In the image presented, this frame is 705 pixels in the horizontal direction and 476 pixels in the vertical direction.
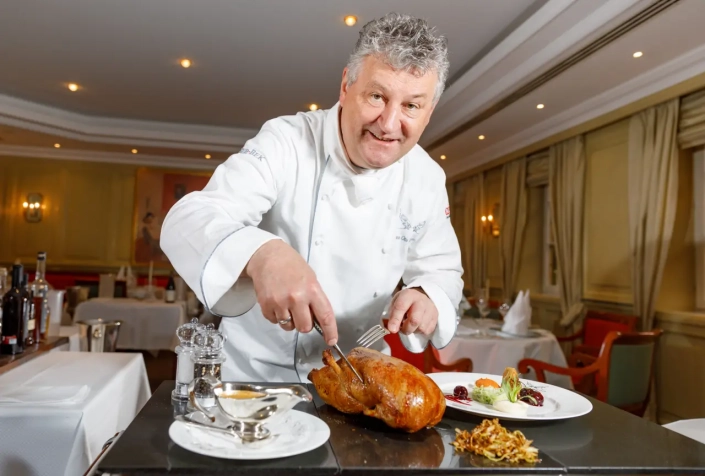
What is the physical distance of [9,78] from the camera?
6438mm

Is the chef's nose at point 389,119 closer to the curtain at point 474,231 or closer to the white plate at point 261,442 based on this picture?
the white plate at point 261,442

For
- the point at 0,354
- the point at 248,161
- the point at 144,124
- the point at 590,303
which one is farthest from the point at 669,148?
the point at 144,124

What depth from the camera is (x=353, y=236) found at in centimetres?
145

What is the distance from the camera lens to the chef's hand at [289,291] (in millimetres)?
845

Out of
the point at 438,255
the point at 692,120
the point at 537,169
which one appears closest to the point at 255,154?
the point at 438,255

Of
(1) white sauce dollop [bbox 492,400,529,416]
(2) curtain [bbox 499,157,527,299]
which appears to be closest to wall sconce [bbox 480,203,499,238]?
(2) curtain [bbox 499,157,527,299]

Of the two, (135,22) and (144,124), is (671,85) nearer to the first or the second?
(135,22)

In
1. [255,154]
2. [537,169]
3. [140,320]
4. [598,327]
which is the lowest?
[140,320]

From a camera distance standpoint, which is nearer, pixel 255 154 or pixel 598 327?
pixel 255 154

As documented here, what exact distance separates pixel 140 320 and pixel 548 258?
4.79 metres

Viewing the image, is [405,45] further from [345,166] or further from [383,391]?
[383,391]

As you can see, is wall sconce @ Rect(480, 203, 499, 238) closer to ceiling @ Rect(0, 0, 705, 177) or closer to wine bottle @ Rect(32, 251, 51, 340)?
ceiling @ Rect(0, 0, 705, 177)

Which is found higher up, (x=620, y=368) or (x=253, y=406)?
(x=253, y=406)

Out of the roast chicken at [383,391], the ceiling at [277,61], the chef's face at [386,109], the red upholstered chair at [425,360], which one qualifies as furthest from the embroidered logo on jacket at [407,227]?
the ceiling at [277,61]
